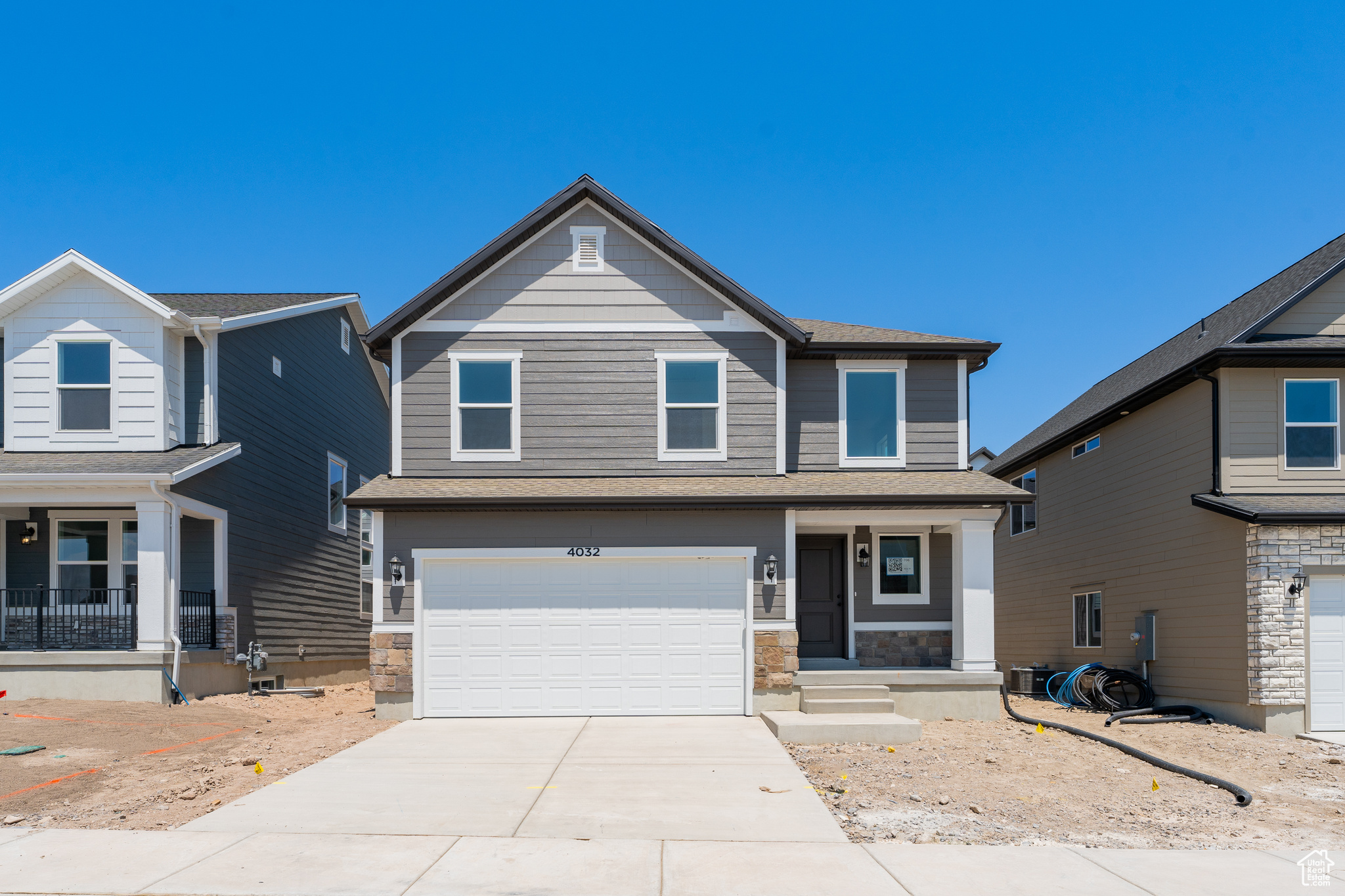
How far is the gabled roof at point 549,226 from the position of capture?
14.0 m

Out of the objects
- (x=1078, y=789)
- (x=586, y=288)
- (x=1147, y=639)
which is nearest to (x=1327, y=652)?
(x=1147, y=639)

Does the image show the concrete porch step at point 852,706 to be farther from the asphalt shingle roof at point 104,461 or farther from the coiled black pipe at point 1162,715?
the asphalt shingle roof at point 104,461

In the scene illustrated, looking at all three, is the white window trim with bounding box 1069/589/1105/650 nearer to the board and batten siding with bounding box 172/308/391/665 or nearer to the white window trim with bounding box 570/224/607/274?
the white window trim with bounding box 570/224/607/274

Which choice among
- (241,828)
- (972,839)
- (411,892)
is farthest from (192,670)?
(972,839)

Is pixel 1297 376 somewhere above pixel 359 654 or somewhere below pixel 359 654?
above

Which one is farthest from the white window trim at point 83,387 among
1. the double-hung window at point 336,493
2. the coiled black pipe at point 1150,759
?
the coiled black pipe at point 1150,759

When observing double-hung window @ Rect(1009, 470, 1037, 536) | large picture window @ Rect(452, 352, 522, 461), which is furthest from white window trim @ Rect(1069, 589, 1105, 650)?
large picture window @ Rect(452, 352, 522, 461)

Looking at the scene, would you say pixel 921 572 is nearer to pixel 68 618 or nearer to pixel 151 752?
pixel 151 752

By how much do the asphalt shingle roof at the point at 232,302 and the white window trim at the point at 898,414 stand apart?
9.53 m

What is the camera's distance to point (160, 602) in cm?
1384

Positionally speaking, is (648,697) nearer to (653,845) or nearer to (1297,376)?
(653,845)

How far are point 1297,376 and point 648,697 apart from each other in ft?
32.8

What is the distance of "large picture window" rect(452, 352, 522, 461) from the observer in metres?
14.1

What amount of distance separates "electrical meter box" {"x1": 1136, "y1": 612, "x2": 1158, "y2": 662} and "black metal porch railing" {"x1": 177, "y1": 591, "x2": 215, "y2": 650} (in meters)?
→ 14.4
